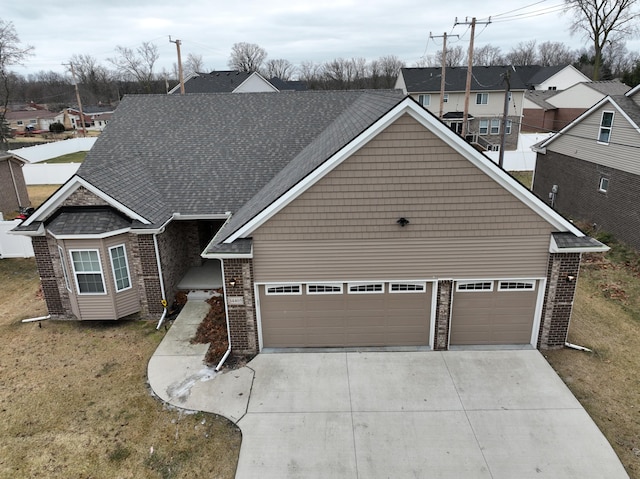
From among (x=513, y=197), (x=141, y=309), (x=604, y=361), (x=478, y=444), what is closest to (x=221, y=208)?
(x=141, y=309)

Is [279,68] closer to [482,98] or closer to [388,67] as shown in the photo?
[388,67]

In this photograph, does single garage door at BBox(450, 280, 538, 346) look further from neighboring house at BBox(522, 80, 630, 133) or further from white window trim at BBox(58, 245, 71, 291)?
neighboring house at BBox(522, 80, 630, 133)

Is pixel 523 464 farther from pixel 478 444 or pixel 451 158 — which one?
pixel 451 158

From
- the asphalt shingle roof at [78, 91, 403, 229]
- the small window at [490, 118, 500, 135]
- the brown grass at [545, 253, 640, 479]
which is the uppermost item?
the asphalt shingle roof at [78, 91, 403, 229]

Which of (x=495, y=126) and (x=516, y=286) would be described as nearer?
(x=516, y=286)

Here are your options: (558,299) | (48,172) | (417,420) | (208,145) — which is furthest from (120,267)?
(48,172)

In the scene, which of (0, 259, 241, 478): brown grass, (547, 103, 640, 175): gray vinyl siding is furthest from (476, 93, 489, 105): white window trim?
(0, 259, 241, 478): brown grass
